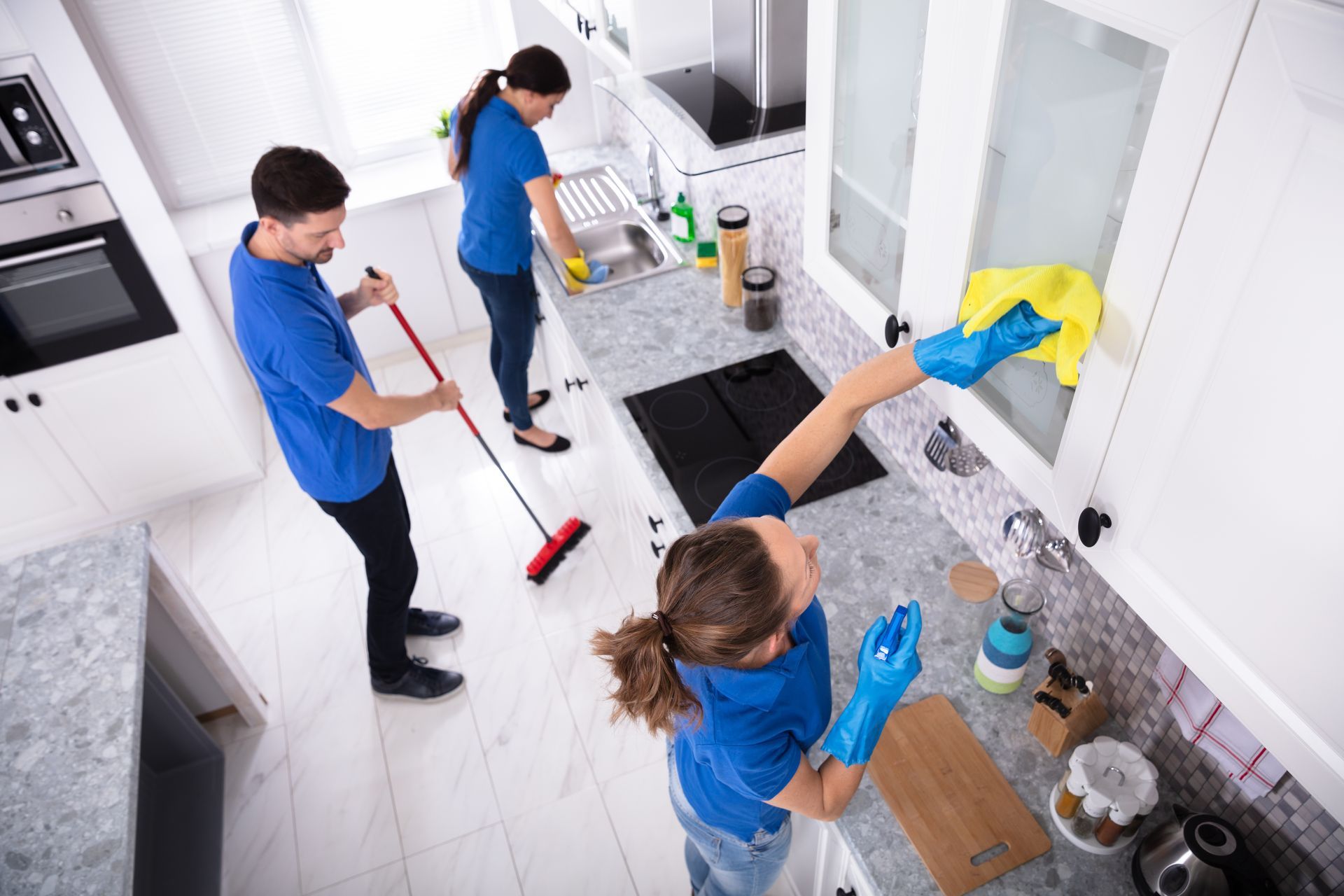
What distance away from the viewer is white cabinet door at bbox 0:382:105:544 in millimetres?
3068

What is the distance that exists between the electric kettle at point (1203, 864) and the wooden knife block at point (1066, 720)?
0.23 metres

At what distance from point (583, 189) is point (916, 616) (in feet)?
8.77

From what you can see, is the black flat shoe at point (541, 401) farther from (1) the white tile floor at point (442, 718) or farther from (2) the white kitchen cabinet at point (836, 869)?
(2) the white kitchen cabinet at point (836, 869)

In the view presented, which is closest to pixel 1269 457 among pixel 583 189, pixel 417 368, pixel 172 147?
pixel 583 189

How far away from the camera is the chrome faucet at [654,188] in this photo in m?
3.24

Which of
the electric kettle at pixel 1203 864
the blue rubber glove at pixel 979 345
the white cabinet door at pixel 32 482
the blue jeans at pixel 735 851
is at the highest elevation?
the blue rubber glove at pixel 979 345

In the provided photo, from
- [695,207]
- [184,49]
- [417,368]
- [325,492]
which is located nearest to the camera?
[325,492]

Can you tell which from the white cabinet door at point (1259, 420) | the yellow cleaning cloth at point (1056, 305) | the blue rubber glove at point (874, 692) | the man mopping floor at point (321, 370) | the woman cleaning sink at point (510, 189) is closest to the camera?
the white cabinet door at point (1259, 420)

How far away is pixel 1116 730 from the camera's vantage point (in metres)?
1.58

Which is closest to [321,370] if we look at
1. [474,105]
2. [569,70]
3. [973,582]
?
[474,105]

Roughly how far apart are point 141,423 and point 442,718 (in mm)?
1743

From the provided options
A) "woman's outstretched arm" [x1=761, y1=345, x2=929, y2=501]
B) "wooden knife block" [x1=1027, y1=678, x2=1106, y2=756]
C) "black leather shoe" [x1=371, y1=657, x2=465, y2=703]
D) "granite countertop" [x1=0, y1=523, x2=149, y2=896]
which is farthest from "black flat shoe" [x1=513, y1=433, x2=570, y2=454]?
"wooden knife block" [x1=1027, y1=678, x2=1106, y2=756]

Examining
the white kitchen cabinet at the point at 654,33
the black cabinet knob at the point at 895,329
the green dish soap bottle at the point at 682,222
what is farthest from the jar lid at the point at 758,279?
the black cabinet knob at the point at 895,329

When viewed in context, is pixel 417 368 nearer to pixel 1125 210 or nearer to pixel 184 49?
pixel 184 49
